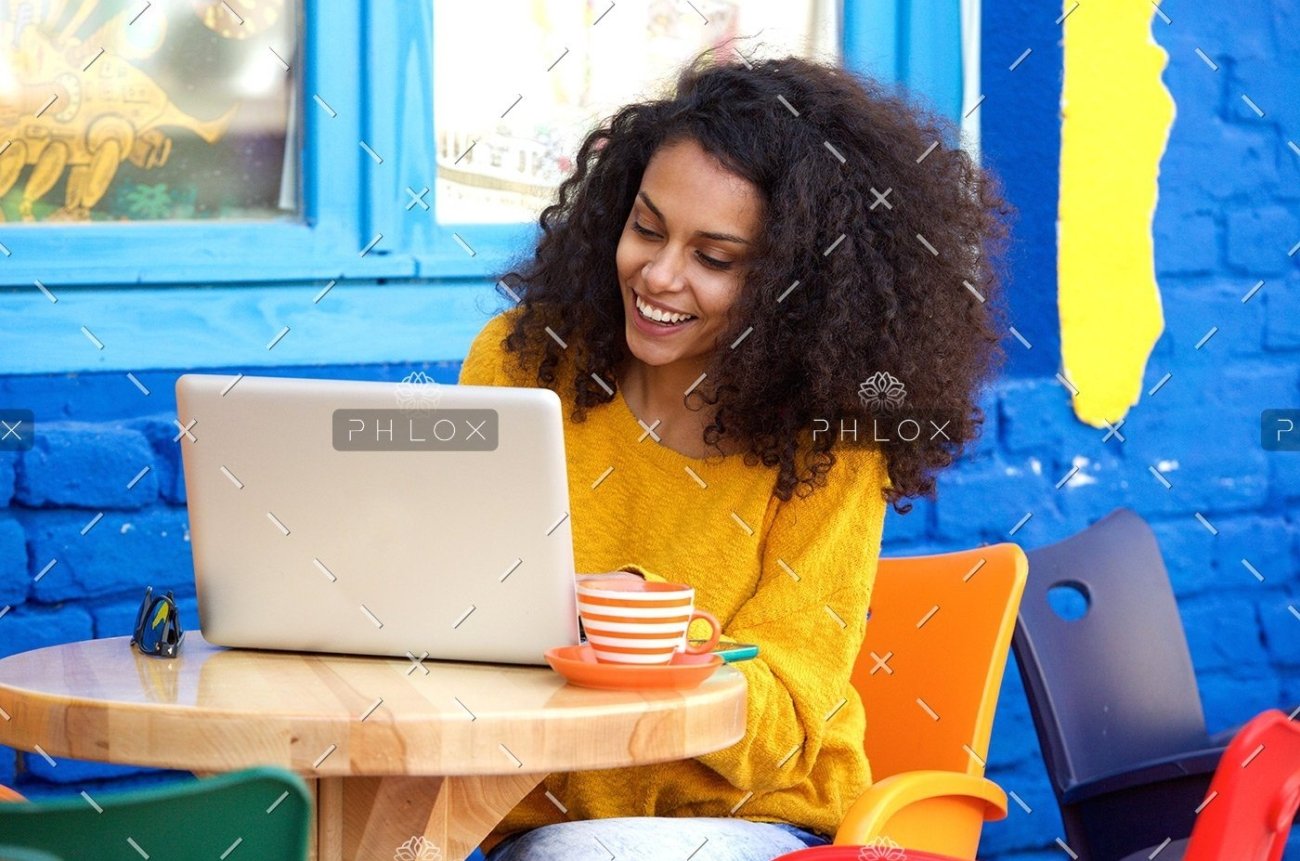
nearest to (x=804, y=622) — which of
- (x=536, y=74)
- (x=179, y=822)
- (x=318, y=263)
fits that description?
(x=179, y=822)

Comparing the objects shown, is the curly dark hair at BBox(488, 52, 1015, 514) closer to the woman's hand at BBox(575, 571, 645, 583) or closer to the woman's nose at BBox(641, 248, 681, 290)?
the woman's nose at BBox(641, 248, 681, 290)

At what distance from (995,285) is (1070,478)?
4.42 ft

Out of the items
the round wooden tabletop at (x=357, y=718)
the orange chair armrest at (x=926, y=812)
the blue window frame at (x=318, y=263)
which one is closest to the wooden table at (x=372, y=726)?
the round wooden tabletop at (x=357, y=718)

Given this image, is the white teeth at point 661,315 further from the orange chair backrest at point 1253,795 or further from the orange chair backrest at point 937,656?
the orange chair backrest at point 1253,795

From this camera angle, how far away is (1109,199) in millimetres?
3730

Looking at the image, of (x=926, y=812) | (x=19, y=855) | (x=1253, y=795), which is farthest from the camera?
(x=926, y=812)

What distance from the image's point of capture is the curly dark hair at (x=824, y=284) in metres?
2.24

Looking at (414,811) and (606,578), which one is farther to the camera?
(606,578)

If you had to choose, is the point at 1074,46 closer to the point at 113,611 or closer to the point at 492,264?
the point at 492,264

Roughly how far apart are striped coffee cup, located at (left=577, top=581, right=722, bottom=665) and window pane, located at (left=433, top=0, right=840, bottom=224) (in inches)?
59.2

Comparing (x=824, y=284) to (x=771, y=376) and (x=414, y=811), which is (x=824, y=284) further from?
(x=414, y=811)

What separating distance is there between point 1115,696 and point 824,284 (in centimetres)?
89

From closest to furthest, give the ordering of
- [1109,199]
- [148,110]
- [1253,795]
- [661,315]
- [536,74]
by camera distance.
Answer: [1253,795] < [661,315] < [148,110] < [536,74] < [1109,199]

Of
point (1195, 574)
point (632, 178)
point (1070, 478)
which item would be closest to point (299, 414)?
point (632, 178)
